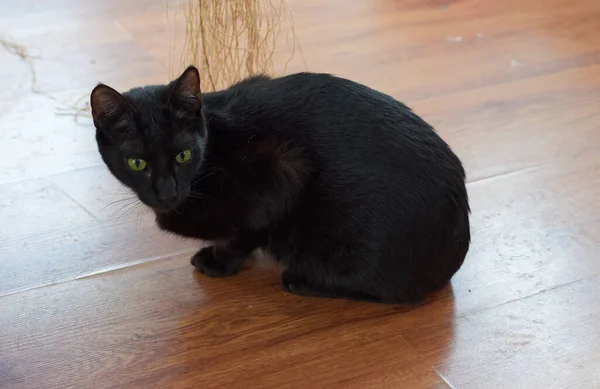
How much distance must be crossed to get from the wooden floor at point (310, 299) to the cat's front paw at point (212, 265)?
0.02m

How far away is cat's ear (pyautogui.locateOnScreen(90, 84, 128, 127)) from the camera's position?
114 cm

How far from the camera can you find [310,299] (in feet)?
4.53

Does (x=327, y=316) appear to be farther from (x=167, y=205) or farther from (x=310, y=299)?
(x=167, y=205)

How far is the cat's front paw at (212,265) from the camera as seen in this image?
1422 mm

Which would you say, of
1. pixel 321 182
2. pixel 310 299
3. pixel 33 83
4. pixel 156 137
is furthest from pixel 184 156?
pixel 33 83

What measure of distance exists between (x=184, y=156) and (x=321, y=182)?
242 mm

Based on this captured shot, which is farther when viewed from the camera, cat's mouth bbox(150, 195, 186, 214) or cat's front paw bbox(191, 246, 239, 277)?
cat's front paw bbox(191, 246, 239, 277)

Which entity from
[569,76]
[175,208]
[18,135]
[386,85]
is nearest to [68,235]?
[175,208]

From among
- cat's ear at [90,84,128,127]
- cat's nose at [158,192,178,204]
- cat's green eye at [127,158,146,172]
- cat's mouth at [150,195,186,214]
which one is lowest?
cat's mouth at [150,195,186,214]

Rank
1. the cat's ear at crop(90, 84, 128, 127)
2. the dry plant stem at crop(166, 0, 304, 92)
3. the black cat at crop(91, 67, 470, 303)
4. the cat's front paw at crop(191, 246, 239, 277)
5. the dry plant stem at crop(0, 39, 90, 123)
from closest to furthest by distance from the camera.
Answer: the cat's ear at crop(90, 84, 128, 127)
the black cat at crop(91, 67, 470, 303)
the cat's front paw at crop(191, 246, 239, 277)
the dry plant stem at crop(166, 0, 304, 92)
the dry plant stem at crop(0, 39, 90, 123)

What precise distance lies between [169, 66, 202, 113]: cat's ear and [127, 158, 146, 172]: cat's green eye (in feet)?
0.35

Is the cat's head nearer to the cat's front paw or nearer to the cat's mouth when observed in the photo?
the cat's mouth

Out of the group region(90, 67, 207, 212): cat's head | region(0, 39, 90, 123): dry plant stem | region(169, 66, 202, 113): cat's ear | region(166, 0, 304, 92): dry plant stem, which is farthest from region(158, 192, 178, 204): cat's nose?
region(0, 39, 90, 123): dry plant stem

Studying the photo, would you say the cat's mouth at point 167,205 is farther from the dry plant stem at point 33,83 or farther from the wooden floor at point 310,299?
the dry plant stem at point 33,83
